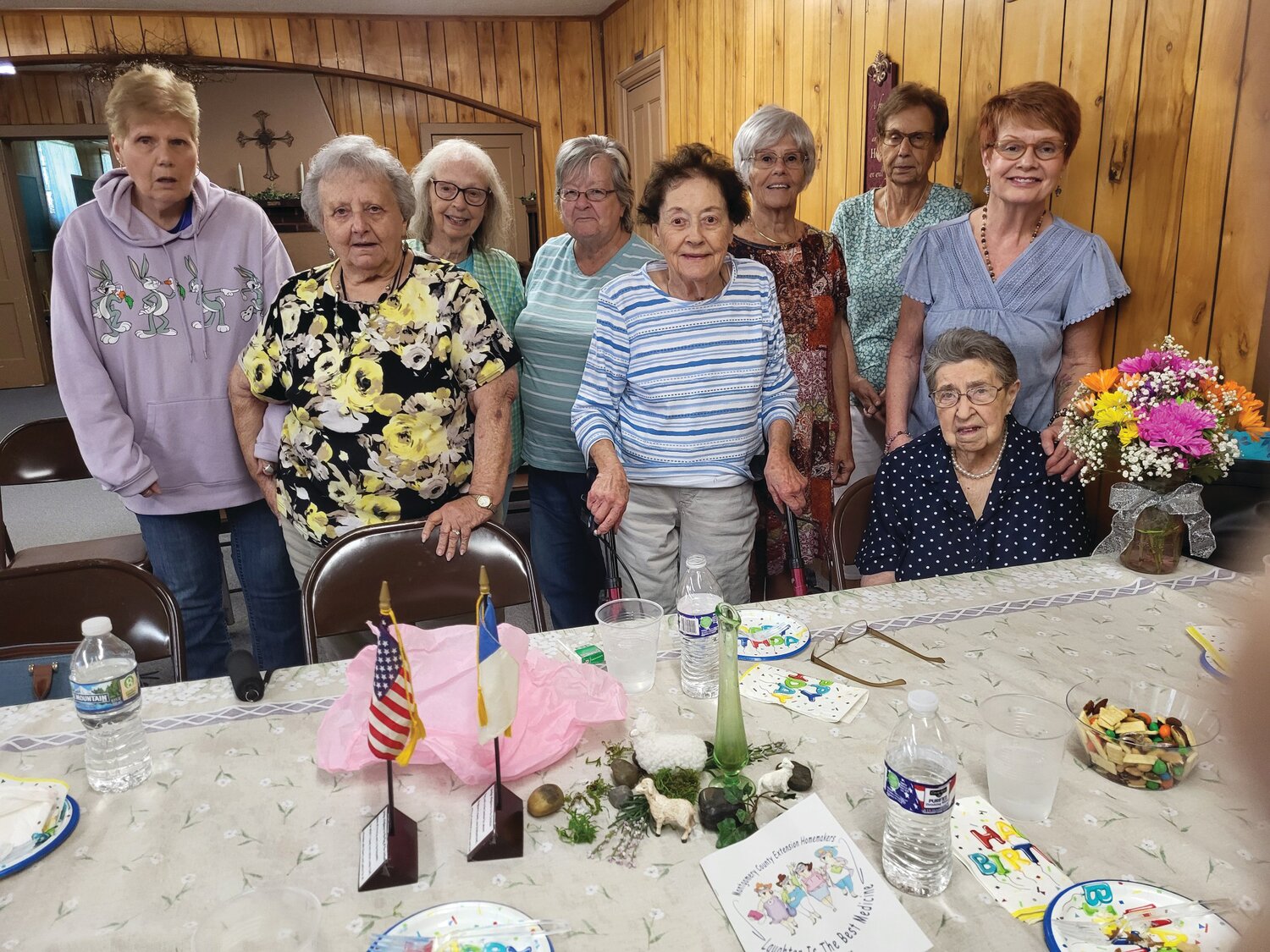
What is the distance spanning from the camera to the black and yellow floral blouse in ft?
5.92

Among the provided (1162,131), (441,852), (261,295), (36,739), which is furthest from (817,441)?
(36,739)

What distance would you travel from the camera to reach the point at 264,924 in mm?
882

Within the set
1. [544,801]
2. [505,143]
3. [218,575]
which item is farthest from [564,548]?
[505,143]

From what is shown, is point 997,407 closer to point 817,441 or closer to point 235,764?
point 817,441

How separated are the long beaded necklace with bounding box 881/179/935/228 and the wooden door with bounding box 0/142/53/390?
337 inches

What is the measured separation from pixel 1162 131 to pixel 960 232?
1.66 ft

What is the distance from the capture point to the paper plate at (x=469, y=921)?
2.84 ft

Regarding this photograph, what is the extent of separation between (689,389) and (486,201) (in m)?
0.96

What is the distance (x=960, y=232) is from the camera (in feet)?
7.45

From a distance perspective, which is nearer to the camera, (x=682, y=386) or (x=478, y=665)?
(x=478, y=665)

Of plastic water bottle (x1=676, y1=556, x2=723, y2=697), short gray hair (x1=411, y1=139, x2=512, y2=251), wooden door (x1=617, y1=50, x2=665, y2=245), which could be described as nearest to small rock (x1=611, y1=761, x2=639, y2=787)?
plastic water bottle (x1=676, y1=556, x2=723, y2=697)

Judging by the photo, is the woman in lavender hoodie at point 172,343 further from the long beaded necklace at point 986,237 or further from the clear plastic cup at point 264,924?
the long beaded necklace at point 986,237

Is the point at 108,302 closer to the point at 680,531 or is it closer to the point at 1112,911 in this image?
the point at 680,531

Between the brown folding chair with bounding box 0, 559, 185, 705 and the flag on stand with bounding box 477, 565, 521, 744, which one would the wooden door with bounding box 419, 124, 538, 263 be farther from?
the flag on stand with bounding box 477, 565, 521, 744
